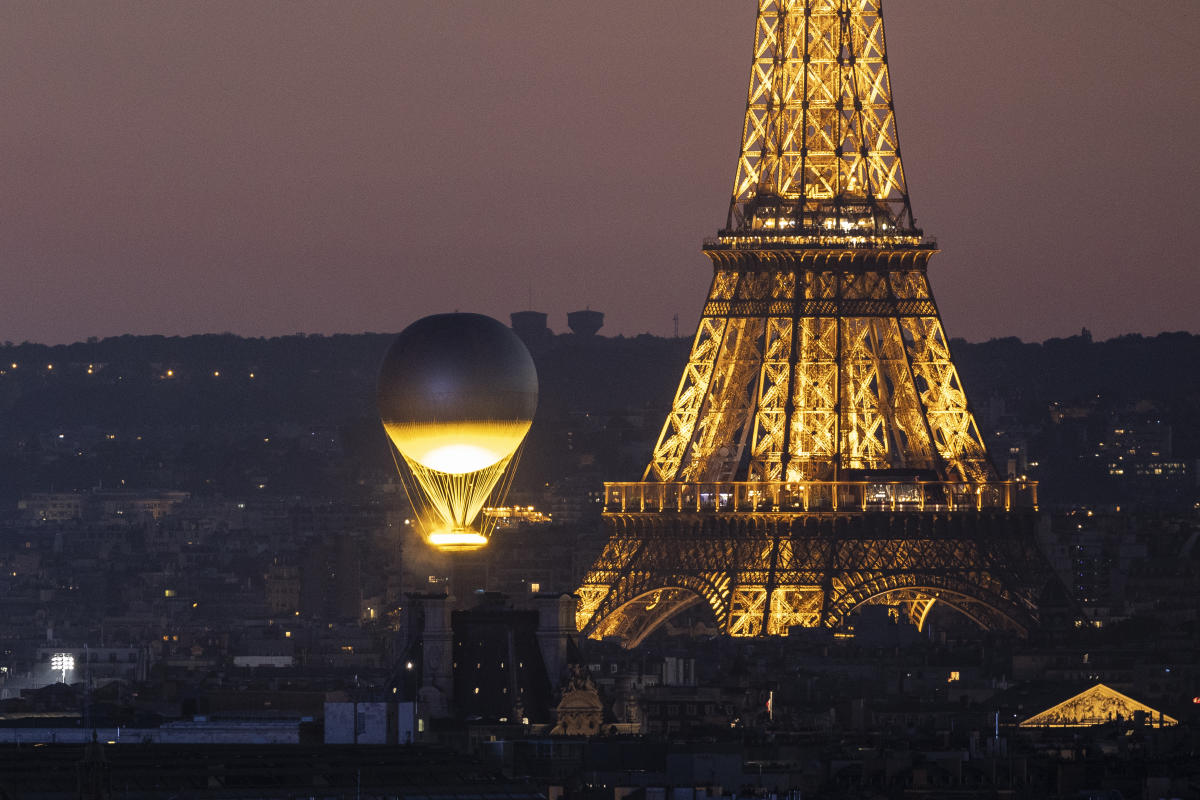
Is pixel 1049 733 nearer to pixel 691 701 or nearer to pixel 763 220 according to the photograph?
pixel 691 701

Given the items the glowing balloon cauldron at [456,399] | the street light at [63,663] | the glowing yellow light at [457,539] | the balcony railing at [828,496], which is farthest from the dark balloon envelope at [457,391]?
the street light at [63,663]

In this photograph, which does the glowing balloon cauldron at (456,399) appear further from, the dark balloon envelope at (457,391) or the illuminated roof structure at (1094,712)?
the illuminated roof structure at (1094,712)

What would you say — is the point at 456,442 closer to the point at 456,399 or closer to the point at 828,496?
the point at 456,399

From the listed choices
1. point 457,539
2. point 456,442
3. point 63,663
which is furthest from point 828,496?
point 63,663

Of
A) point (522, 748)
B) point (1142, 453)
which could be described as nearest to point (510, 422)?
point (522, 748)

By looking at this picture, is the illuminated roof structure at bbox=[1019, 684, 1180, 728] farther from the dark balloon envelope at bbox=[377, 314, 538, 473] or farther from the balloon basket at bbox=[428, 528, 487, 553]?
the balloon basket at bbox=[428, 528, 487, 553]

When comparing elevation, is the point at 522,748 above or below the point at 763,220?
below
